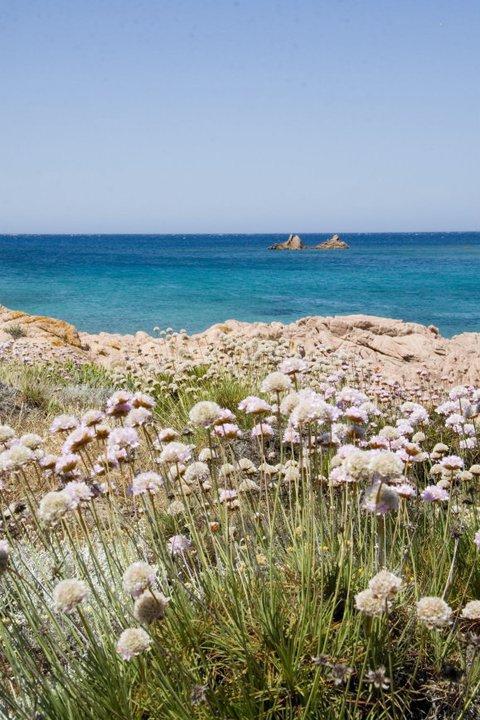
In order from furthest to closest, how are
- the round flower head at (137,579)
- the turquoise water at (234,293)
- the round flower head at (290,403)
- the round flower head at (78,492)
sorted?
1. the turquoise water at (234,293)
2. the round flower head at (290,403)
3. the round flower head at (78,492)
4. the round flower head at (137,579)

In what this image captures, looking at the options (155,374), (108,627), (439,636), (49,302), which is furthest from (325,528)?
(49,302)

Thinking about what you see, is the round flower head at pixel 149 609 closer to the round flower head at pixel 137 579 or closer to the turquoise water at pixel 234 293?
the round flower head at pixel 137 579

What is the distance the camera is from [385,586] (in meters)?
2.06

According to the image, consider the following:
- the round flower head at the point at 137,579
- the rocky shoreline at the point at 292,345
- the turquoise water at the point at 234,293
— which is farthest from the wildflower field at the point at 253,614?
the turquoise water at the point at 234,293

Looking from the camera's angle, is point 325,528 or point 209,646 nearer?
point 209,646

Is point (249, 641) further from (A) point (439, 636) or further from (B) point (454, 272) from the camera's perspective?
(B) point (454, 272)

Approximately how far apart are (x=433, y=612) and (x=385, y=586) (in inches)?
6.9

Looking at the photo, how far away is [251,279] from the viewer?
54844 mm

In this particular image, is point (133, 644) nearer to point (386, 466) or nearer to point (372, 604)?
point (372, 604)

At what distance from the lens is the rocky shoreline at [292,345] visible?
10.1 metres

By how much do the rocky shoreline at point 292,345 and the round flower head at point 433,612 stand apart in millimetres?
6205

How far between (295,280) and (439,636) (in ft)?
170

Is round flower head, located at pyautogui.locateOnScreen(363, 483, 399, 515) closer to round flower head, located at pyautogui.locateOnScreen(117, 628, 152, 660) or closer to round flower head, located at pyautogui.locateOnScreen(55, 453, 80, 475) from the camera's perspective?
round flower head, located at pyautogui.locateOnScreen(117, 628, 152, 660)

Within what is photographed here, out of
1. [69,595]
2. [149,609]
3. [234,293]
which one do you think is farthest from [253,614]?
[234,293]
